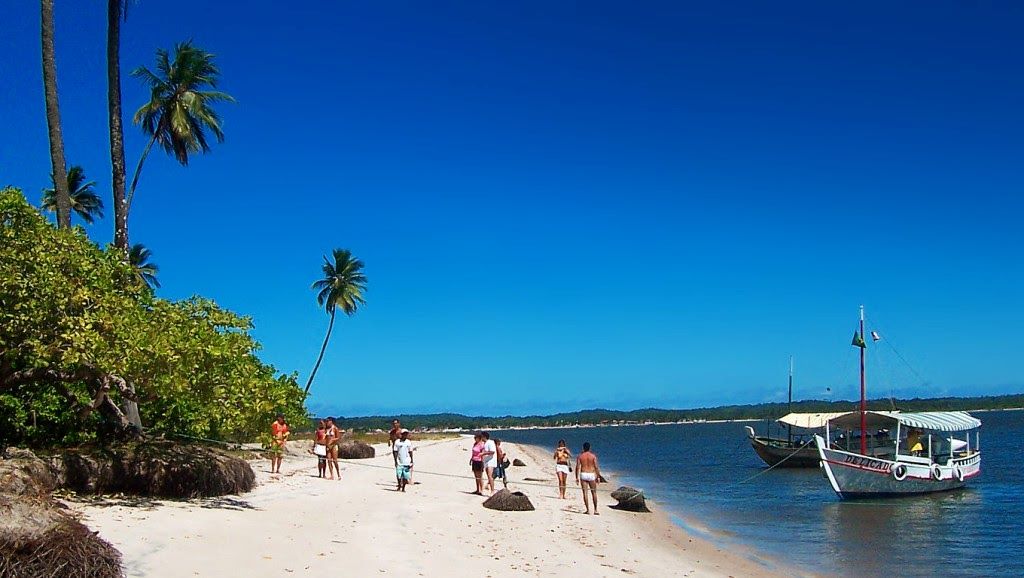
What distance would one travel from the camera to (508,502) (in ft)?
57.6

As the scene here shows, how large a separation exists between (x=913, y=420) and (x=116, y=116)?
27.4 m

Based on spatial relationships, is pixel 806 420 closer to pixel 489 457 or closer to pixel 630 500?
pixel 630 500

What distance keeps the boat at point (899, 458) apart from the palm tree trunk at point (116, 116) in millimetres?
21952

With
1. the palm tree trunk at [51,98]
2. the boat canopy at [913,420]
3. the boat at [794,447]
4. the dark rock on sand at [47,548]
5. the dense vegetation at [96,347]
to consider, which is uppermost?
the palm tree trunk at [51,98]

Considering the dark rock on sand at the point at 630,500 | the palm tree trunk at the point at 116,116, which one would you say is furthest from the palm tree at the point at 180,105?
the dark rock on sand at the point at 630,500

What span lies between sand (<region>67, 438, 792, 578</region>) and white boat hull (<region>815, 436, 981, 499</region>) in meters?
9.61

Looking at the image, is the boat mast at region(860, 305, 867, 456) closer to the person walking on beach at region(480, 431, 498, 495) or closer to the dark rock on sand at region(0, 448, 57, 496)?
the person walking on beach at region(480, 431, 498, 495)

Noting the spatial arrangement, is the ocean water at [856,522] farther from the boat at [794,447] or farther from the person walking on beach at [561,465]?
the boat at [794,447]

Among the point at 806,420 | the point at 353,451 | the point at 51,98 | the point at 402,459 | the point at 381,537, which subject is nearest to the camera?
the point at 381,537

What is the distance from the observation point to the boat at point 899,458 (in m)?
27.3

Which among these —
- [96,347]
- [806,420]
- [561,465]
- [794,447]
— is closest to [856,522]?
[561,465]

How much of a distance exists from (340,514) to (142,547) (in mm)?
5194

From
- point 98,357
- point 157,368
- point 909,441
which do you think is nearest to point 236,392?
point 157,368

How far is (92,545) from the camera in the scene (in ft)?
24.0
